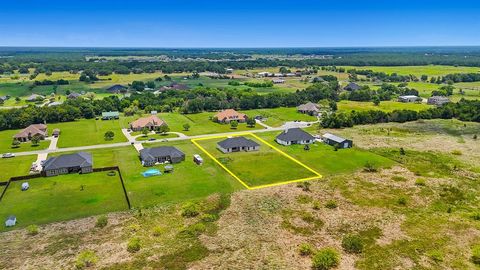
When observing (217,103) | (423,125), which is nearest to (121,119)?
(217,103)

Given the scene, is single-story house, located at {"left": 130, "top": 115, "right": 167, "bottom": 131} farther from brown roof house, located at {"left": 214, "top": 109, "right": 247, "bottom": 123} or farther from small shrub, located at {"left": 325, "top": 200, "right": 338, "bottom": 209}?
small shrub, located at {"left": 325, "top": 200, "right": 338, "bottom": 209}

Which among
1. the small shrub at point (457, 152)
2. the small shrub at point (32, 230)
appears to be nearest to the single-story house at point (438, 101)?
the small shrub at point (457, 152)

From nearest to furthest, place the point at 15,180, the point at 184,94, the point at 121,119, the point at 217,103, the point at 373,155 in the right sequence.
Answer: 1. the point at 15,180
2. the point at 373,155
3. the point at 121,119
4. the point at 217,103
5. the point at 184,94

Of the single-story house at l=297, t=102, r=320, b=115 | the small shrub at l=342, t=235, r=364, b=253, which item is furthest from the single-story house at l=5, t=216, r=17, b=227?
the single-story house at l=297, t=102, r=320, b=115

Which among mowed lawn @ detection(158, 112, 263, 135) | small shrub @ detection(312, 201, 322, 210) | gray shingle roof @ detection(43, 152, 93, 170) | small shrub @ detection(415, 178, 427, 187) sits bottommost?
mowed lawn @ detection(158, 112, 263, 135)

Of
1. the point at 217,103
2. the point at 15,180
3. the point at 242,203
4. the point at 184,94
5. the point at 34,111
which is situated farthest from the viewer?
the point at 184,94

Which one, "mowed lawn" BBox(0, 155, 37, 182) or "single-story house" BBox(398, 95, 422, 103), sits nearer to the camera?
"mowed lawn" BBox(0, 155, 37, 182)

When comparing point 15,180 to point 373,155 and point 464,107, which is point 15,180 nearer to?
point 373,155

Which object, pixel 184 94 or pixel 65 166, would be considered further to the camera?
pixel 184 94
